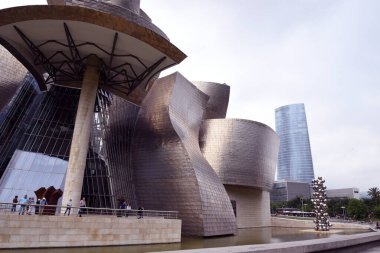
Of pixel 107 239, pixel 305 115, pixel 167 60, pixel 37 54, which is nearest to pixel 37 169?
pixel 37 54

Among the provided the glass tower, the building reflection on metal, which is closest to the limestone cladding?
the building reflection on metal

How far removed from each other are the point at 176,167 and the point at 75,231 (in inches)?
433

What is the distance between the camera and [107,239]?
14.9 m

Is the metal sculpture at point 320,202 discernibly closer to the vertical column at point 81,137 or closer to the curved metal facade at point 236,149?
the curved metal facade at point 236,149

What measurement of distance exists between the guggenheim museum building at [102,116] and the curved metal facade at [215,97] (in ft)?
24.5

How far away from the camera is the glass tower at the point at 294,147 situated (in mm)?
169250

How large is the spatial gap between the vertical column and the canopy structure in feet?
4.00

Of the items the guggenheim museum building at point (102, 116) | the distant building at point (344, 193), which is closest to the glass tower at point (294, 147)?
the distant building at point (344, 193)

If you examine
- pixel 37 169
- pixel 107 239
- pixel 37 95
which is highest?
pixel 37 95

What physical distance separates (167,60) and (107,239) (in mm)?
12223

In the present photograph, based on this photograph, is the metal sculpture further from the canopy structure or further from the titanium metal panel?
the titanium metal panel

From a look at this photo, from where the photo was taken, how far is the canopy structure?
16828 millimetres

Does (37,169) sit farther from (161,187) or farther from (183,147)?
(183,147)

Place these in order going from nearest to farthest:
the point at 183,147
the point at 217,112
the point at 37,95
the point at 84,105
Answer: the point at 84,105
the point at 183,147
the point at 37,95
the point at 217,112
